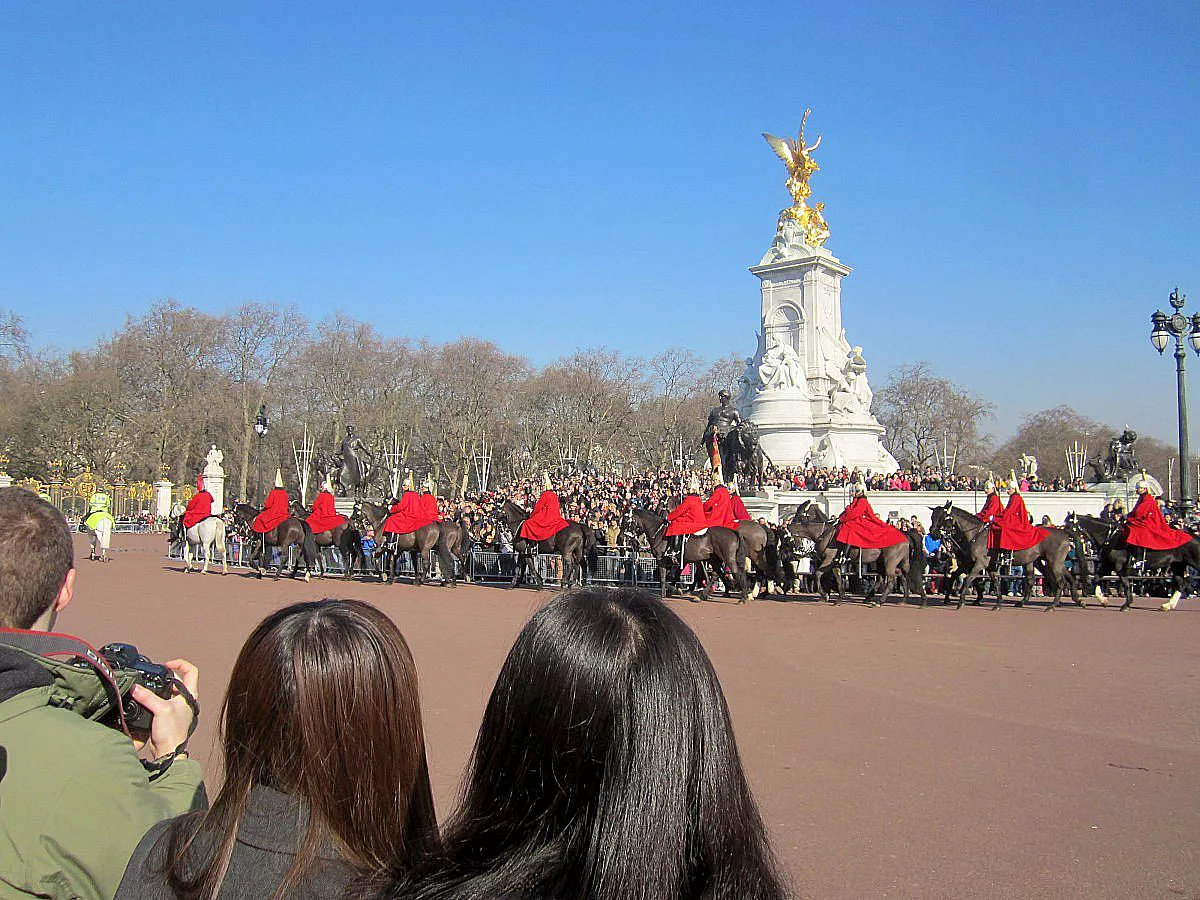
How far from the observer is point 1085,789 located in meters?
5.99

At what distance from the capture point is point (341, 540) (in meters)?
21.7

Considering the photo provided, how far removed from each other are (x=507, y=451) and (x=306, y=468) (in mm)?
16392

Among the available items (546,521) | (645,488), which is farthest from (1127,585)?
(645,488)

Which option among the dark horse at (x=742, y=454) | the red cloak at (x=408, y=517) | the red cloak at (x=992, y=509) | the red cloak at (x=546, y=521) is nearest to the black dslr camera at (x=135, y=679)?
the red cloak at (x=992, y=509)

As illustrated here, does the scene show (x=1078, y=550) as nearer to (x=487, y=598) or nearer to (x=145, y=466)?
(x=487, y=598)

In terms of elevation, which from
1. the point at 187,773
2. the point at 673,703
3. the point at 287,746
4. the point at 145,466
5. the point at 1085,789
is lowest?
the point at 1085,789

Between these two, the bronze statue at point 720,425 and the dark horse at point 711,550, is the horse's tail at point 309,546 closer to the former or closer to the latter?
the dark horse at point 711,550

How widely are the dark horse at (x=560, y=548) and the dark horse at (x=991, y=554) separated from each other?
6836mm

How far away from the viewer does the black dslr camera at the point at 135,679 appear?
2182 mm

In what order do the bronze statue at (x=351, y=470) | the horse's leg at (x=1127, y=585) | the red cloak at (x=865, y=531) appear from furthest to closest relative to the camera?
1. the bronze statue at (x=351, y=470)
2. the red cloak at (x=865, y=531)
3. the horse's leg at (x=1127, y=585)

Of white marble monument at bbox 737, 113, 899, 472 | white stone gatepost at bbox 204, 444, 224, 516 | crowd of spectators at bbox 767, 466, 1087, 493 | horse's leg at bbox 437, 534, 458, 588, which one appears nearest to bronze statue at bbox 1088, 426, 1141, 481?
crowd of spectators at bbox 767, 466, 1087, 493

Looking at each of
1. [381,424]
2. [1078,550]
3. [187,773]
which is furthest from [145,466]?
[187,773]

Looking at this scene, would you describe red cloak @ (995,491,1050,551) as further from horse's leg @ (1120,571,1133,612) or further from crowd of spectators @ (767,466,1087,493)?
crowd of spectators @ (767,466,1087,493)

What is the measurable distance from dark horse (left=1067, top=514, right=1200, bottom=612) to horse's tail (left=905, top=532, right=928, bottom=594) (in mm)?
2693
